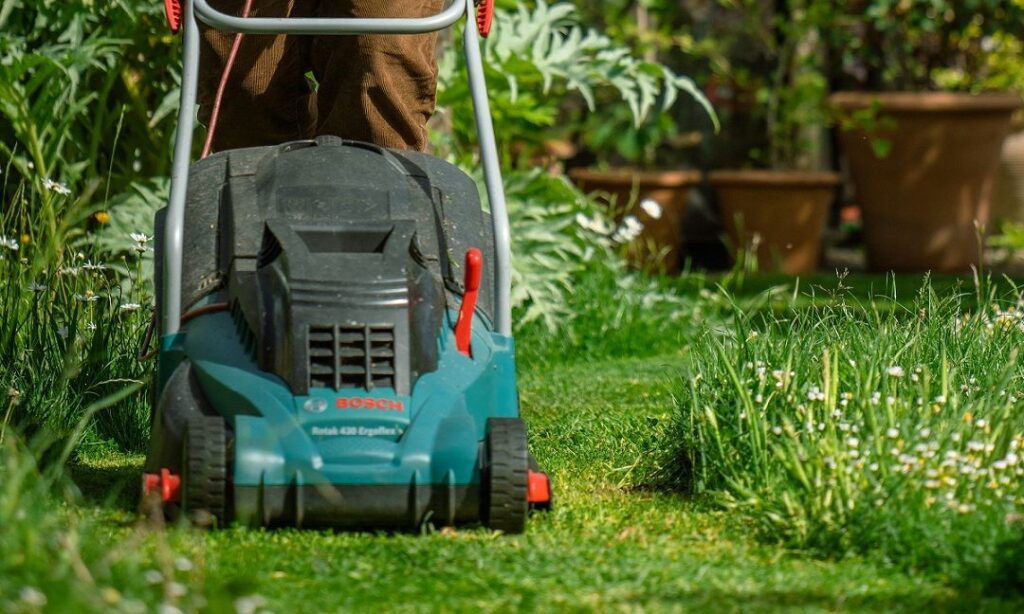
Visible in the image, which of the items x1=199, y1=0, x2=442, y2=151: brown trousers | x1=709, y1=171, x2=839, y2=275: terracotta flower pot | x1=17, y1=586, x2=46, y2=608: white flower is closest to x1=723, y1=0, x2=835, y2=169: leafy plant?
x1=709, y1=171, x2=839, y2=275: terracotta flower pot

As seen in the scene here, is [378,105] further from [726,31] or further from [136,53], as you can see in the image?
[726,31]

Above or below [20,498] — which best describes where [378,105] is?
above

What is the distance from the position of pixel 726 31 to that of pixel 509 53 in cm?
262

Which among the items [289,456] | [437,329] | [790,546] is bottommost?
[790,546]

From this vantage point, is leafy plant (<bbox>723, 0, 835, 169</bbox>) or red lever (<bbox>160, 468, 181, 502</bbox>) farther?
leafy plant (<bbox>723, 0, 835, 169</bbox>)

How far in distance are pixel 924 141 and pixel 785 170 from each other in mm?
619

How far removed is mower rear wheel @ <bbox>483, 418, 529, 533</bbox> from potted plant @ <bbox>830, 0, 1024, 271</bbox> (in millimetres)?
4271

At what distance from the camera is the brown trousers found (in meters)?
3.31

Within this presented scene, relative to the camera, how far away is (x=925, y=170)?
6.83 metres

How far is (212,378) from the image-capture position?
2.60 metres

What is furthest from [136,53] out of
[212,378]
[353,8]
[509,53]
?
[212,378]

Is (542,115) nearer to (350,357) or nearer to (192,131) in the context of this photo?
(192,131)

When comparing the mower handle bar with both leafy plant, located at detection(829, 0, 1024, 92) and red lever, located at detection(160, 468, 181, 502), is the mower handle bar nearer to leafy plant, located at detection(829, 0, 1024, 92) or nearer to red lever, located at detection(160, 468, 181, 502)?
red lever, located at detection(160, 468, 181, 502)

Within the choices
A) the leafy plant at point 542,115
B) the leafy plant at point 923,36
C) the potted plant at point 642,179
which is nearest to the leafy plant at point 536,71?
the leafy plant at point 542,115
